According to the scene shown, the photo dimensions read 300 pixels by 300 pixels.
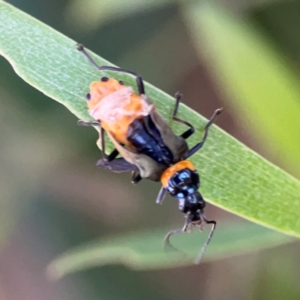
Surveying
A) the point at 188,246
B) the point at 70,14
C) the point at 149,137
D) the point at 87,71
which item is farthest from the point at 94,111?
the point at 70,14

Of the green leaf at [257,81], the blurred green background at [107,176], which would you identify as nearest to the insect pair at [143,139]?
the green leaf at [257,81]

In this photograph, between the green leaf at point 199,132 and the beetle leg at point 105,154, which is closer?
the green leaf at point 199,132

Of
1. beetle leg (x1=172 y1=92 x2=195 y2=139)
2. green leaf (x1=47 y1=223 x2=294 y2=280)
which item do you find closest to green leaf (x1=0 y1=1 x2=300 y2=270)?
beetle leg (x1=172 y1=92 x2=195 y2=139)

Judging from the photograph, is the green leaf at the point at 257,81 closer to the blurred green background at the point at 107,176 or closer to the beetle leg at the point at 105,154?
the blurred green background at the point at 107,176

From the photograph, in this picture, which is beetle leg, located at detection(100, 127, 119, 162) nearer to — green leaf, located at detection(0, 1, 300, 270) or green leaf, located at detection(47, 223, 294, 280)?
green leaf, located at detection(0, 1, 300, 270)

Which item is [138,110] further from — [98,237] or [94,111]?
[98,237]

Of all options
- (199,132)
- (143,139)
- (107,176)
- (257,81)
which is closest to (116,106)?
(143,139)

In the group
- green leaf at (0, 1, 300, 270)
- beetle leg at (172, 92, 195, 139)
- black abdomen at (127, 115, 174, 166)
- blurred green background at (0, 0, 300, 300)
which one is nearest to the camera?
green leaf at (0, 1, 300, 270)

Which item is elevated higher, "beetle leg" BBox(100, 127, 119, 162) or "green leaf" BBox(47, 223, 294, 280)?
"beetle leg" BBox(100, 127, 119, 162)
